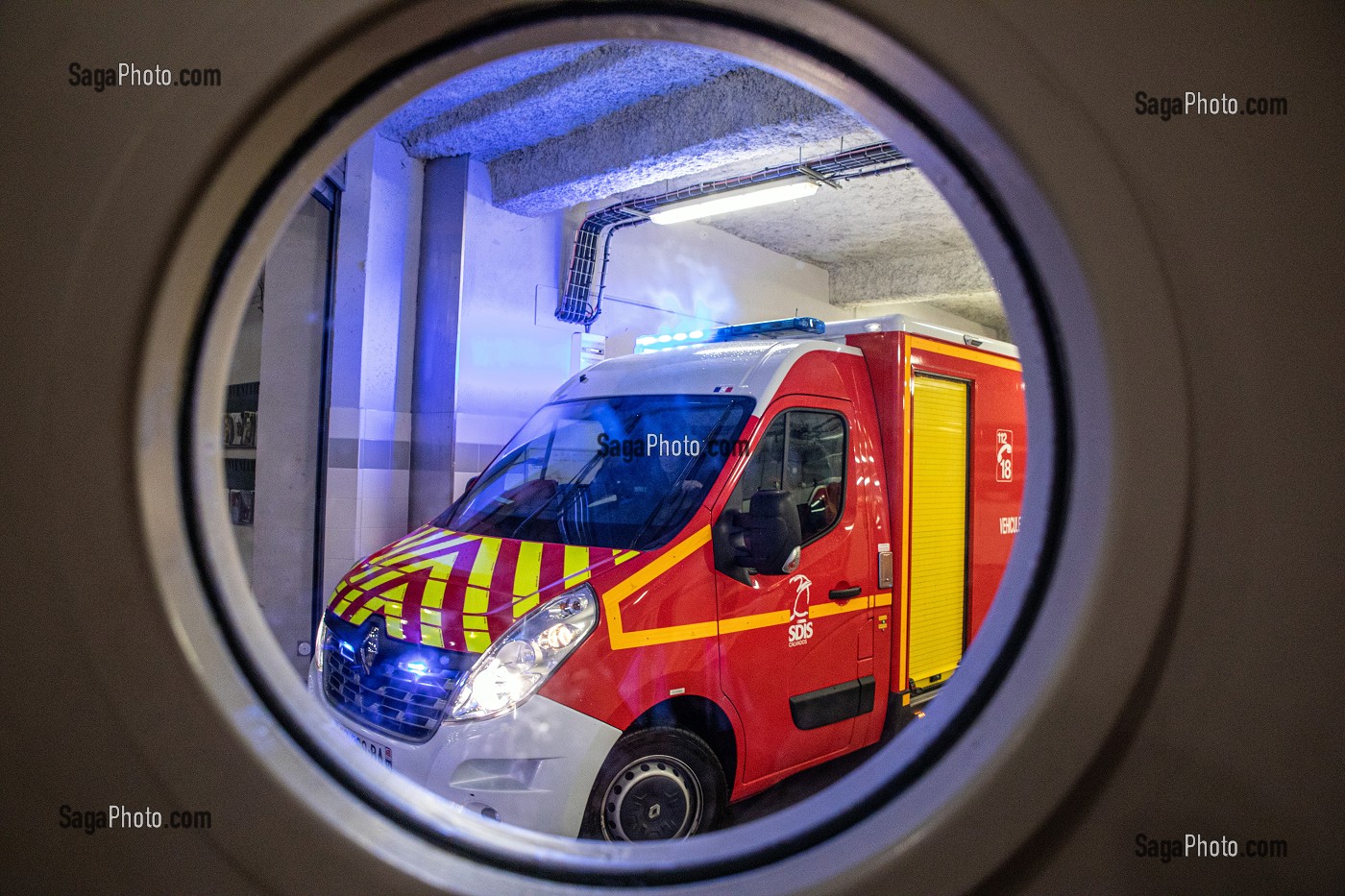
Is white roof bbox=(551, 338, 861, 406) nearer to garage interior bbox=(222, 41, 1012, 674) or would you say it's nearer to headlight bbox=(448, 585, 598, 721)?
headlight bbox=(448, 585, 598, 721)

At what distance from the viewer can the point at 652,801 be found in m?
2.80

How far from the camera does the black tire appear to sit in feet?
8.79

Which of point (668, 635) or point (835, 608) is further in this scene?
point (835, 608)

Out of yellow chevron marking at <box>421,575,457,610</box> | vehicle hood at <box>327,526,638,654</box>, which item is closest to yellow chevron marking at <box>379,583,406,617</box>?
vehicle hood at <box>327,526,638,654</box>

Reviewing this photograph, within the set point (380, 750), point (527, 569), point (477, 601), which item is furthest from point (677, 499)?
point (380, 750)

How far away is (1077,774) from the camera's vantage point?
693 millimetres

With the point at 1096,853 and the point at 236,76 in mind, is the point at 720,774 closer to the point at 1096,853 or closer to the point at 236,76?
the point at 1096,853

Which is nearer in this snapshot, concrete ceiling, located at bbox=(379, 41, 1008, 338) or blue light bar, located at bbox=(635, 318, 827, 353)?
blue light bar, located at bbox=(635, 318, 827, 353)

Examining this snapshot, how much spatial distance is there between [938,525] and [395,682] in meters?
2.93

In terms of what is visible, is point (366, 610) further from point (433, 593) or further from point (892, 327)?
point (892, 327)

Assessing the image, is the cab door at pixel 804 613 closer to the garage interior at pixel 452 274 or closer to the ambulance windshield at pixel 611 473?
the ambulance windshield at pixel 611 473

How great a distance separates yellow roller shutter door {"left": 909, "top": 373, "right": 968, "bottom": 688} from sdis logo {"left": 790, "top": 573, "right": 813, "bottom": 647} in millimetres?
920

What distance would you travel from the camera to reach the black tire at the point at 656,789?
8.79ft

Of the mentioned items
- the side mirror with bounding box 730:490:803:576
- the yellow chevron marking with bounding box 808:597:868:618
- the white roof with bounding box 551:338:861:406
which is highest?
the white roof with bounding box 551:338:861:406
